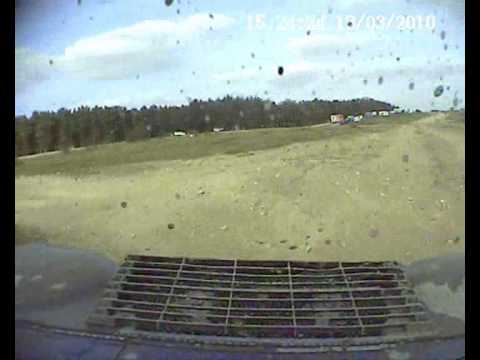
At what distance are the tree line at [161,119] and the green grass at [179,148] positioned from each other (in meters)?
0.03

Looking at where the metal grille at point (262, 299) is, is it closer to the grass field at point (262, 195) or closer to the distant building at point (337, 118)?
the grass field at point (262, 195)

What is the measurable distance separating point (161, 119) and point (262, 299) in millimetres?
757

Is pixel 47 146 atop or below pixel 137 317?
atop

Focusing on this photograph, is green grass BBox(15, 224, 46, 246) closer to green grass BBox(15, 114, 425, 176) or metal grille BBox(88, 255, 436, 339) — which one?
Result: green grass BBox(15, 114, 425, 176)

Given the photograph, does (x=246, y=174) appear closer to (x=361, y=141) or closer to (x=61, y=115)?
(x=361, y=141)

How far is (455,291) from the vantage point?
2.50 metres

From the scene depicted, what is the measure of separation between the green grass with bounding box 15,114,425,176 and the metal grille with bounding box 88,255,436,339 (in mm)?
376

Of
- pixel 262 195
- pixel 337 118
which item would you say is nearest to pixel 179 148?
pixel 262 195

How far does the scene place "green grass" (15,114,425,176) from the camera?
2.49 metres

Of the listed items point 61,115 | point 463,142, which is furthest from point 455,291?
point 61,115

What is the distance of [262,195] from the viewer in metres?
2.51

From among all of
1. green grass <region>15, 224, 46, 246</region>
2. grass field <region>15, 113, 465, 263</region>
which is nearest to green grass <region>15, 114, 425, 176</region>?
grass field <region>15, 113, 465, 263</region>
